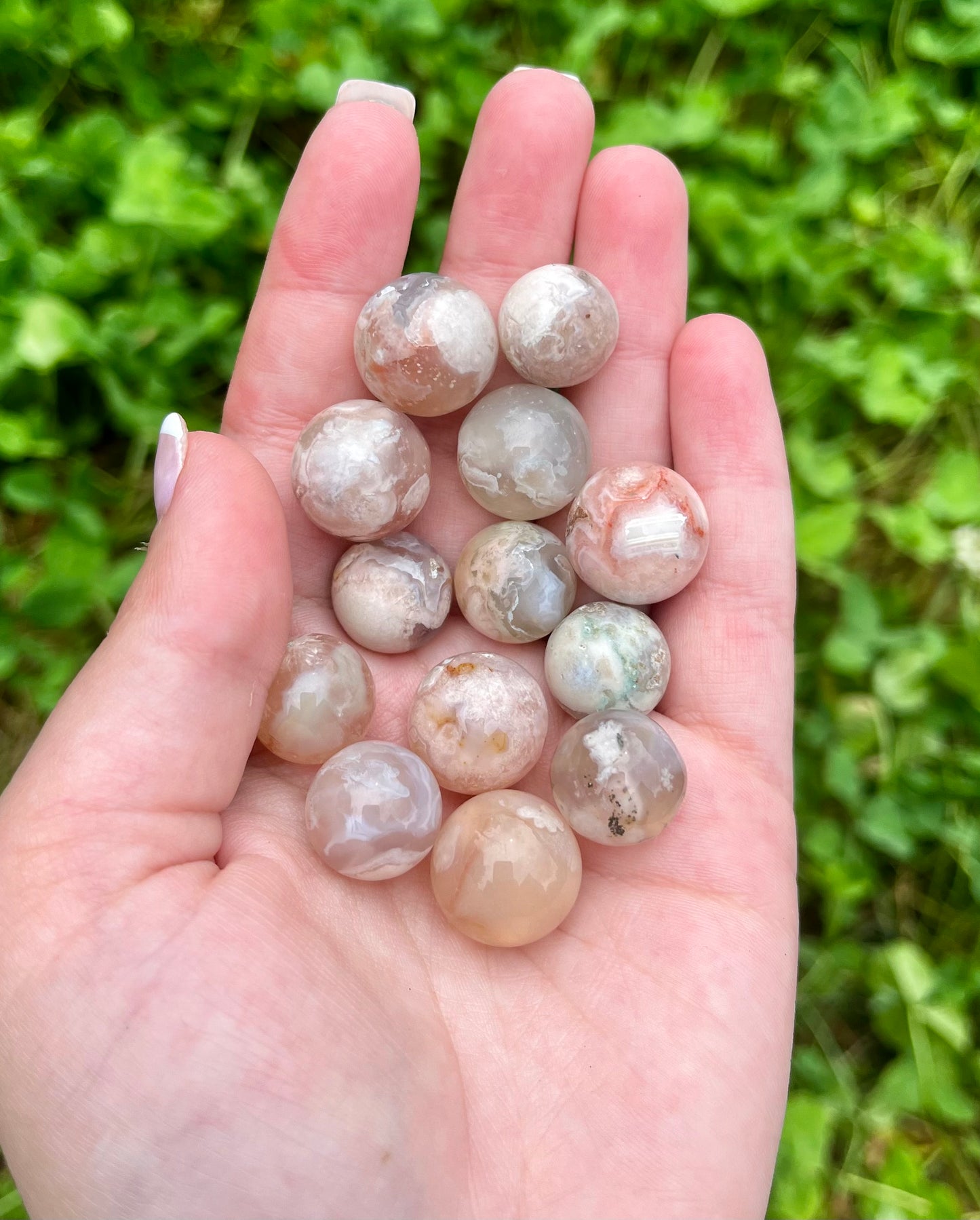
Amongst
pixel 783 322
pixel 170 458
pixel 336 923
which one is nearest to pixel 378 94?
pixel 170 458

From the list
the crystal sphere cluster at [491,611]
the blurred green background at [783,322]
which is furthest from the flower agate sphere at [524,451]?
the blurred green background at [783,322]

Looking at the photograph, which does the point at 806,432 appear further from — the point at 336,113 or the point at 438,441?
the point at 336,113

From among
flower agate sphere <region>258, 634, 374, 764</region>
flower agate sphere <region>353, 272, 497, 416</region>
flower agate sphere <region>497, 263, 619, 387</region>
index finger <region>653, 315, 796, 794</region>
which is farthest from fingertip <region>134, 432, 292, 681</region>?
index finger <region>653, 315, 796, 794</region>

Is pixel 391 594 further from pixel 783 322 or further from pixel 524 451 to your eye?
pixel 783 322

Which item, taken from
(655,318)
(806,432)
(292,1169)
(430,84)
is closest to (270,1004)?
(292,1169)

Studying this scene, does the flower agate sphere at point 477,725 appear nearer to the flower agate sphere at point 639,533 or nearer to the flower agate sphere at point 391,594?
the flower agate sphere at point 391,594

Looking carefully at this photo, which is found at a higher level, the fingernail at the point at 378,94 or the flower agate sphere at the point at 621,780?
the fingernail at the point at 378,94

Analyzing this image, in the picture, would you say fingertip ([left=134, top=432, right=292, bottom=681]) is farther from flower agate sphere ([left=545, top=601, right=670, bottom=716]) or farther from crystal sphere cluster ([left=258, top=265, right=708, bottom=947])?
flower agate sphere ([left=545, top=601, right=670, bottom=716])

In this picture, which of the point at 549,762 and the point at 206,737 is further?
the point at 549,762
